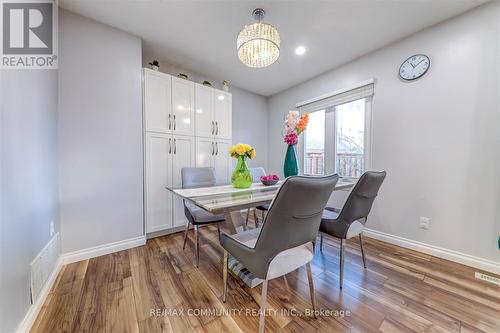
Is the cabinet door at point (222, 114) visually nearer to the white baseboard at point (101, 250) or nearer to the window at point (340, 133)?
the window at point (340, 133)

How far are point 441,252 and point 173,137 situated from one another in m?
3.35

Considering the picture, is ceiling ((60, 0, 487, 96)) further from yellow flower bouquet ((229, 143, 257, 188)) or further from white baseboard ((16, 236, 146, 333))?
white baseboard ((16, 236, 146, 333))

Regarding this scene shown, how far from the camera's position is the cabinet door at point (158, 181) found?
2311 millimetres

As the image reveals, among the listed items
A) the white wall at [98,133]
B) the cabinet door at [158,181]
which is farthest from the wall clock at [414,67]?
the white wall at [98,133]

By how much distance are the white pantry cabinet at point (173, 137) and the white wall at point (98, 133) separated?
13 centimetres

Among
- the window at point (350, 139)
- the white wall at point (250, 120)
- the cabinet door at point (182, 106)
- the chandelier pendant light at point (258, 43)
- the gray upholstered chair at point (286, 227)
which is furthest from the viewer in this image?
the white wall at point (250, 120)

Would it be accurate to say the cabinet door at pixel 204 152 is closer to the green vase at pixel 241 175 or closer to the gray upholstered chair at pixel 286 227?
the green vase at pixel 241 175

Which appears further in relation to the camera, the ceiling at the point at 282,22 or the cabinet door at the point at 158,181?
the cabinet door at the point at 158,181

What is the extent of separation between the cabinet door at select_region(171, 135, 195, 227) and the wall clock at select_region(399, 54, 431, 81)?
9.23 ft

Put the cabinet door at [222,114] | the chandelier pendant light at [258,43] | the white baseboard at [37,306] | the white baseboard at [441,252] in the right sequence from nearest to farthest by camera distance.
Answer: the white baseboard at [37,306], the chandelier pendant light at [258,43], the white baseboard at [441,252], the cabinet door at [222,114]

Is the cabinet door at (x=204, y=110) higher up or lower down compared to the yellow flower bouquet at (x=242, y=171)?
higher up

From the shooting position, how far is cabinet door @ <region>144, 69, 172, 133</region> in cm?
226

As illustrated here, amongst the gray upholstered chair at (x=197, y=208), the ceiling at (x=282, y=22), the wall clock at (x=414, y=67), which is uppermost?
the ceiling at (x=282, y=22)

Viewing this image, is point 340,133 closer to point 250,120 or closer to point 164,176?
point 250,120
